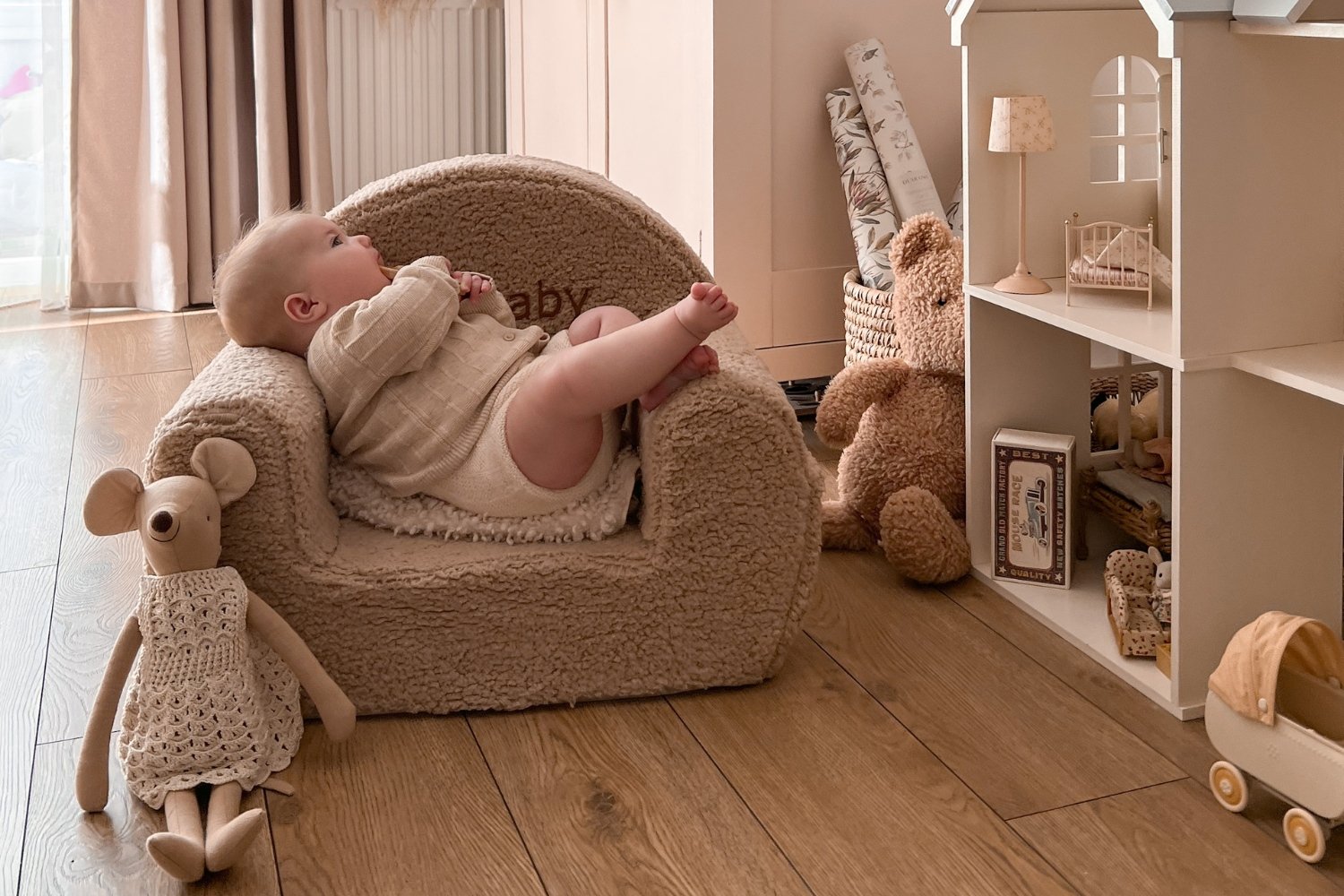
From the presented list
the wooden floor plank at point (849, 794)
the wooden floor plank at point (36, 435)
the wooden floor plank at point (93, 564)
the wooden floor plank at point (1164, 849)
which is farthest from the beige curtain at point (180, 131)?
the wooden floor plank at point (1164, 849)

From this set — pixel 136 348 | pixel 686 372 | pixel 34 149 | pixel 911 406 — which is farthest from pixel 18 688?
pixel 34 149

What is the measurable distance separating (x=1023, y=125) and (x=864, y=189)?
2.23ft

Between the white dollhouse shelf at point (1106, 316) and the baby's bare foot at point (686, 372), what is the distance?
467mm

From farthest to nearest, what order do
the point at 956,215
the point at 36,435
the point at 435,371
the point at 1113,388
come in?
the point at 36,435 < the point at 956,215 < the point at 1113,388 < the point at 435,371

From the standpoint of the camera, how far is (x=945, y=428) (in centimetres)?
207

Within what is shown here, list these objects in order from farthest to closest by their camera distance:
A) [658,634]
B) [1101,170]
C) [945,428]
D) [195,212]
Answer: [195,212]
[1101,170]
[945,428]
[658,634]

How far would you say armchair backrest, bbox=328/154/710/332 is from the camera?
1802 millimetres

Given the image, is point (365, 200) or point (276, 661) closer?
point (276, 661)

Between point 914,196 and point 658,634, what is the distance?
45.0 inches

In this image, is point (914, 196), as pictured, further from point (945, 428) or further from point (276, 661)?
point (276, 661)

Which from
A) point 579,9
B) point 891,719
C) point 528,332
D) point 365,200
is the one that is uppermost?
point 579,9

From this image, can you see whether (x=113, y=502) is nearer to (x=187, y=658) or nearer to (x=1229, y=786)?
(x=187, y=658)

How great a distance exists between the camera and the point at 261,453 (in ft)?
4.95

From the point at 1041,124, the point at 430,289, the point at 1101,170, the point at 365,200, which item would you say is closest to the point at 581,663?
the point at 430,289
